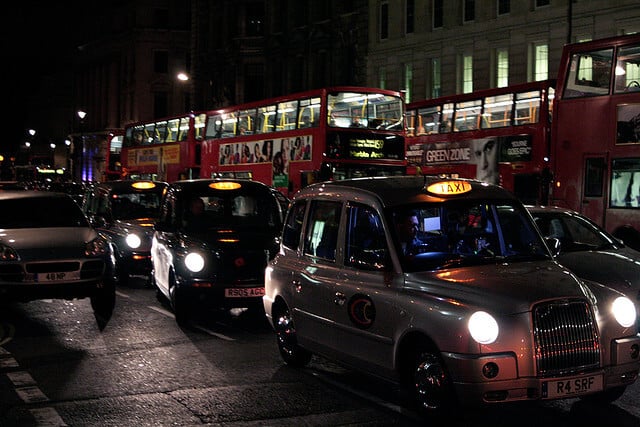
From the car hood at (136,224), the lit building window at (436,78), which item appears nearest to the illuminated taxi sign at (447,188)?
the car hood at (136,224)

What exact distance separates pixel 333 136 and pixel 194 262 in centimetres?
1130

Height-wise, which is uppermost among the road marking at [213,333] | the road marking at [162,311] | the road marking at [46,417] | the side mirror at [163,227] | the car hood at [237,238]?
the side mirror at [163,227]

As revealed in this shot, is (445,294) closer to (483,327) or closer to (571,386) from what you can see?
(483,327)

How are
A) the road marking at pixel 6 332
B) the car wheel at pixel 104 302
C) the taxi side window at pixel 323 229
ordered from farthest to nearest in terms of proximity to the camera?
the car wheel at pixel 104 302 → the road marking at pixel 6 332 → the taxi side window at pixel 323 229

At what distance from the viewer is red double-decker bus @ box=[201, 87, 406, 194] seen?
74.5 ft

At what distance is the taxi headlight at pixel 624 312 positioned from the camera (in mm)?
6816

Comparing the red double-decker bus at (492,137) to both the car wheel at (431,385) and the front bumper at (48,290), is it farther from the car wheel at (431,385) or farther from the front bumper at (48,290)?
the car wheel at (431,385)

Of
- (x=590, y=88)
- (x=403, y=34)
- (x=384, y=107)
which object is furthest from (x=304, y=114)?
(x=403, y=34)

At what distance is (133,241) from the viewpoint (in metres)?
16.6

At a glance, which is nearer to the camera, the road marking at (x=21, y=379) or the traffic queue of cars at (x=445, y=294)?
the traffic queue of cars at (x=445, y=294)

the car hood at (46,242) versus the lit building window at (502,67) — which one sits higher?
the lit building window at (502,67)

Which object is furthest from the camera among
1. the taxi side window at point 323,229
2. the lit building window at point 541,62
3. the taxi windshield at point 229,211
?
the lit building window at point 541,62

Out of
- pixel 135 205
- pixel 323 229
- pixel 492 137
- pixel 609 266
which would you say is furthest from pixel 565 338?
pixel 492 137

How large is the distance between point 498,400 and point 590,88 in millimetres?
13144
